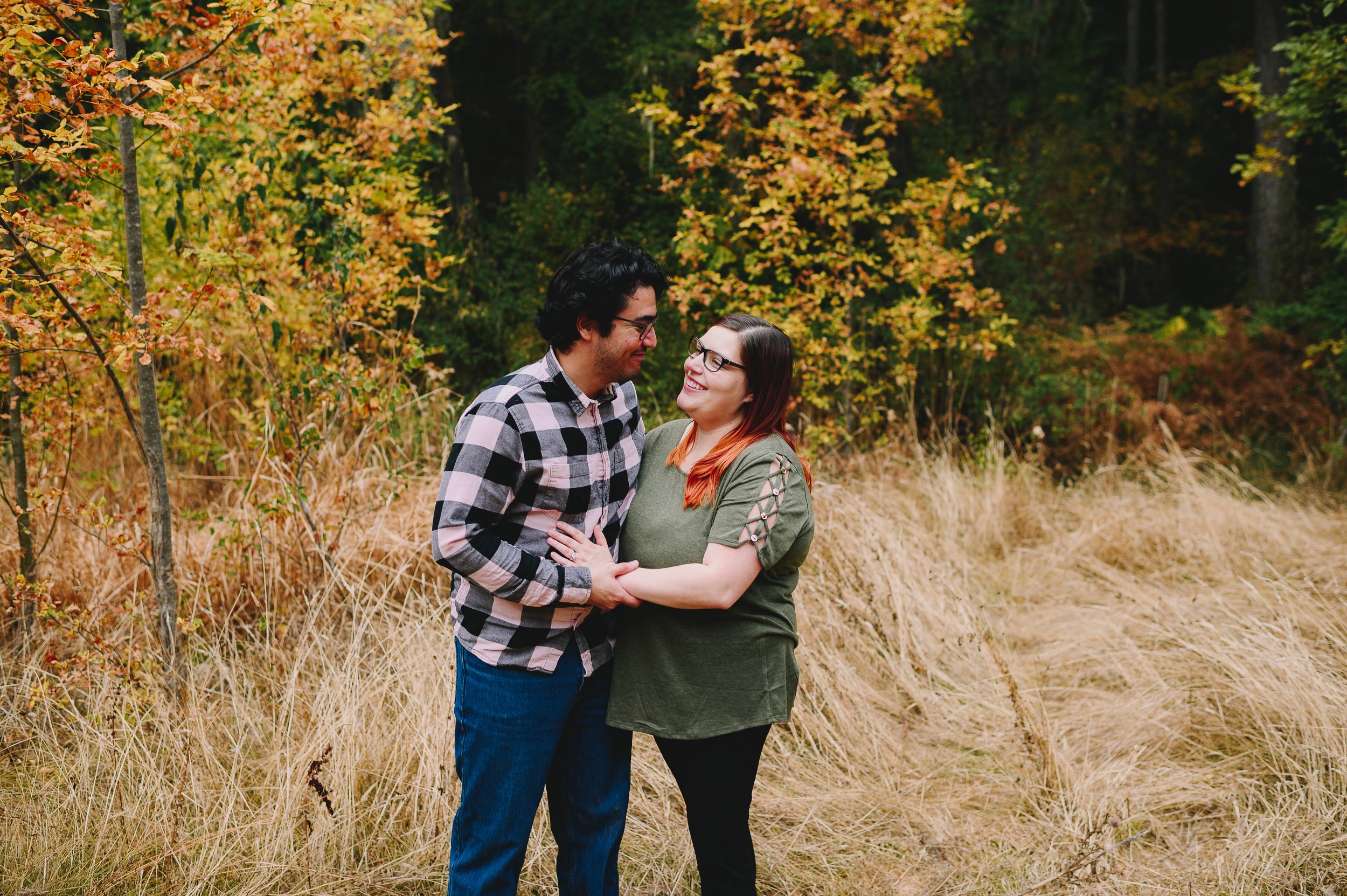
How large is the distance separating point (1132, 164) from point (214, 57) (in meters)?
16.5

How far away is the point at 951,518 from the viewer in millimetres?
5273

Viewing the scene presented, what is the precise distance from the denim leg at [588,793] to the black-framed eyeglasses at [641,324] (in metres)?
0.81

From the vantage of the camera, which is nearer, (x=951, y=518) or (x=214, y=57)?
(x=214, y=57)

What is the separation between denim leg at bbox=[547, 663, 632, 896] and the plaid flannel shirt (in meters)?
0.13

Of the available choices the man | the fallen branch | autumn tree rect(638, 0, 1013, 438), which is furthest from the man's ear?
autumn tree rect(638, 0, 1013, 438)

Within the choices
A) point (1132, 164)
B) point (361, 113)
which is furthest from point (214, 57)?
point (1132, 164)

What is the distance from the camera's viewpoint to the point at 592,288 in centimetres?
201

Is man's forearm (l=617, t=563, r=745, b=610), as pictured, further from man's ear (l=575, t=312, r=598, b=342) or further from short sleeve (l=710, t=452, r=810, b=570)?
man's ear (l=575, t=312, r=598, b=342)

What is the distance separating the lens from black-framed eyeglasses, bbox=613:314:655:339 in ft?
6.72

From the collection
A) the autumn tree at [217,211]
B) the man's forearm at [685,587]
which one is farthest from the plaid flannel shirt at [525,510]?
the autumn tree at [217,211]

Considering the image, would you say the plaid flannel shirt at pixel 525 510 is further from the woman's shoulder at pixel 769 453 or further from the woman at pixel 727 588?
the woman's shoulder at pixel 769 453

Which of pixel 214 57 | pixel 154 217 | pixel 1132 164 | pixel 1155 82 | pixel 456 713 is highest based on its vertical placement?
pixel 1155 82

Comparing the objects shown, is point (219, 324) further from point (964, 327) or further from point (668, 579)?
point (964, 327)

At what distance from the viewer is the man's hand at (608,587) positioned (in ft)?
6.51
